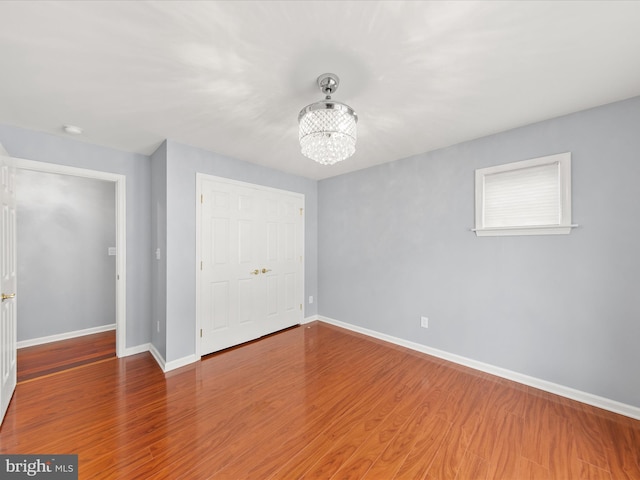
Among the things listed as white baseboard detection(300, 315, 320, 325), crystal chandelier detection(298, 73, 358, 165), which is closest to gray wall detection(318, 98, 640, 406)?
white baseboard detection(300, 315, 320, 325)

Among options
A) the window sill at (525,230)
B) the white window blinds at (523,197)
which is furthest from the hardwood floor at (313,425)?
the white window blinds at (523,197)

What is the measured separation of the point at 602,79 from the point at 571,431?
2492 millimetres

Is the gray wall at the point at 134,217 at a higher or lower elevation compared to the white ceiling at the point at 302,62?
lower

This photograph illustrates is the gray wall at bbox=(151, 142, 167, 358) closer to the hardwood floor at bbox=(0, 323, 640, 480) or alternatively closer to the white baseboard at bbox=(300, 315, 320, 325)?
the hardwood floor at bbox=(0, 323, 640, 480)

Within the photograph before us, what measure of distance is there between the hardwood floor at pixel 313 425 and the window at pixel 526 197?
1492mm

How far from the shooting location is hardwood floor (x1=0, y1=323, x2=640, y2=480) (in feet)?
5.15

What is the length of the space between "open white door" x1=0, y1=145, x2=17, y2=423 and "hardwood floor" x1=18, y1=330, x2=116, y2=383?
1.30 feet

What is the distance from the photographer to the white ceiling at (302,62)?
1263mm

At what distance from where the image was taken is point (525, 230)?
2.46 meters

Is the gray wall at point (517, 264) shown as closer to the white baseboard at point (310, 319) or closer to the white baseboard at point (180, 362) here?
the white baseboard at point (310, 319)

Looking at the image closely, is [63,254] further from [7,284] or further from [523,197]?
[523,197]

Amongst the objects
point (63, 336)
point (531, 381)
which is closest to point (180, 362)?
point (63, 336)

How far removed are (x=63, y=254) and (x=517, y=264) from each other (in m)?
5.60

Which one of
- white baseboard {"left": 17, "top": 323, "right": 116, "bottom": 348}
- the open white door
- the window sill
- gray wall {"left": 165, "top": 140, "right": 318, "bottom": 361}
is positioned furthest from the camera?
white baseboard {"left": 17, "top": 323, "right": 116, "bottom": 348}
